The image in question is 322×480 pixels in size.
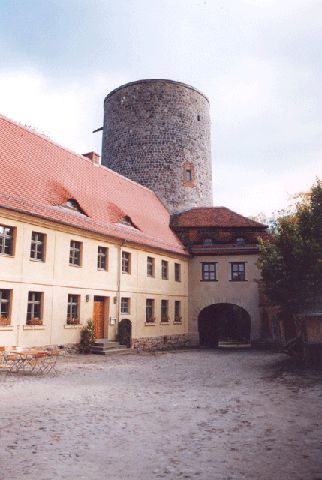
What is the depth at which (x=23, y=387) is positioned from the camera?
10781 millimetres

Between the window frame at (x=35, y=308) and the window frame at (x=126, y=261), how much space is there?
6.07m

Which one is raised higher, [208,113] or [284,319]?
[208,113]

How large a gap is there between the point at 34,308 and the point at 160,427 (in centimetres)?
1229

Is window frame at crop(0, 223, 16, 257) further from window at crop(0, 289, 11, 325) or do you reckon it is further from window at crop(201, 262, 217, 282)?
window at crop(201, 262, 217, 282)

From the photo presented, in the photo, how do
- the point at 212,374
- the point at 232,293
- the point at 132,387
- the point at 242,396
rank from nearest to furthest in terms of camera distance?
the point at 242,396 → the point at 132,387 → the point at 212,374 → the point at 232,293

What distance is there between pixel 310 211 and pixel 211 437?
15.4 m

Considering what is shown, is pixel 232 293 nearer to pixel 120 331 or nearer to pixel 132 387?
pixel 120 331

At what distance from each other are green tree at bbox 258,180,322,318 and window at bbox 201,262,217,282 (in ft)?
32.5

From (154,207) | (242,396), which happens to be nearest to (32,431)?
(242,396)

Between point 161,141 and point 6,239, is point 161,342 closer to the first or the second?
point 6,239

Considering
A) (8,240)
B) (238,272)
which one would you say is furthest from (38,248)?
(238,272)

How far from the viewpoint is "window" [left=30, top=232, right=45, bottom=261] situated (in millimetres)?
18562

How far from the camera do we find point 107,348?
20.8 meters

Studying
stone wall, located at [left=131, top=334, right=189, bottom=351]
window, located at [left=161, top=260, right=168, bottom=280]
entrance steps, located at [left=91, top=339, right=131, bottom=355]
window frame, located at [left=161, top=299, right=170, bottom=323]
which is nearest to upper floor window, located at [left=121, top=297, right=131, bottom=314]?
stone wall, located at [left=131, top=334, right=189, bottom=351]
